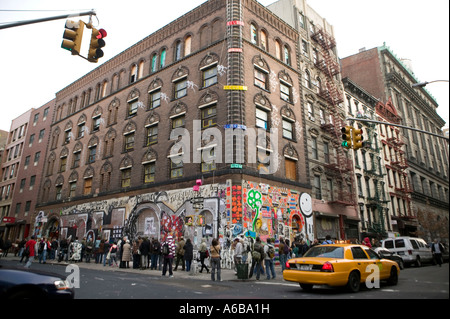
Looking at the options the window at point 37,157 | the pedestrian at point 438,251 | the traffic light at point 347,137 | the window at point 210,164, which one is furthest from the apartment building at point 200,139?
the pedestrian at point 438,251

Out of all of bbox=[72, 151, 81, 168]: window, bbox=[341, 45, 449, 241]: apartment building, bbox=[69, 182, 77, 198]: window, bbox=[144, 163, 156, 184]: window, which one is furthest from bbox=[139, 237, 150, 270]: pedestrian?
bbox=[341, 45, 449, 241]: apartment building

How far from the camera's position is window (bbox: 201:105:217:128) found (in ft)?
71.3

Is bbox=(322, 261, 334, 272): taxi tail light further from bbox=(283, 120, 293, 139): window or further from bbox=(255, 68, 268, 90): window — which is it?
bbox=(255, 68, 268, 90): window

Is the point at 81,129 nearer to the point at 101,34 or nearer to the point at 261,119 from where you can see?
the point at 261,119

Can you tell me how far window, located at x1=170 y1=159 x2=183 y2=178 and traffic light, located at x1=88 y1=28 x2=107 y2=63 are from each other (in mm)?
13908

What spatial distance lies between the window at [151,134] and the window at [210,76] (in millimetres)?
5871

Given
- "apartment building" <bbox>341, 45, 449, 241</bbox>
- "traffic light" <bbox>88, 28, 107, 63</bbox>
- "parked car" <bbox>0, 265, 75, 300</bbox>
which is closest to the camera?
"parked car" <bbox>0, 265, 75, 300</bbox>

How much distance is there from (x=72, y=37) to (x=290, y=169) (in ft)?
59.3

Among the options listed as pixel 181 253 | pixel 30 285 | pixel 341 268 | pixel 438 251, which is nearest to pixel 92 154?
pixel 181 253

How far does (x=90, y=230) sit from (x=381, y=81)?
132 ft

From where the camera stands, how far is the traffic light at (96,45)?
905 centimetres

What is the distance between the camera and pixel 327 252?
9.42 metres

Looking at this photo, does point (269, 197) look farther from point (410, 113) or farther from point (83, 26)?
point (410, 113)

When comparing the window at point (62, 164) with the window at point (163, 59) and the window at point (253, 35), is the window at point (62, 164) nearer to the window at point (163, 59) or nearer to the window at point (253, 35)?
the window at point (163, 59)
